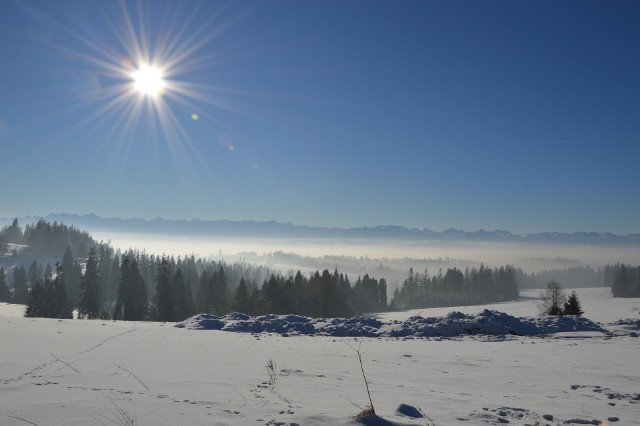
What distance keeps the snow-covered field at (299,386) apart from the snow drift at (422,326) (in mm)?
8516

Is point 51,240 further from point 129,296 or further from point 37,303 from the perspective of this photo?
point 129,296

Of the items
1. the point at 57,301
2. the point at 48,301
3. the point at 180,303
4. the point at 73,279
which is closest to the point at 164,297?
the point at 180,303

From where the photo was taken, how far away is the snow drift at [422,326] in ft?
69.8

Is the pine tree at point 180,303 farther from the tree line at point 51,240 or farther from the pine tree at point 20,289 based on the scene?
the tree line at point 51,240

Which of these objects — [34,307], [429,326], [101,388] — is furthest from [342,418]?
[34,307]

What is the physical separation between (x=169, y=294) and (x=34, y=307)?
18.8 meters

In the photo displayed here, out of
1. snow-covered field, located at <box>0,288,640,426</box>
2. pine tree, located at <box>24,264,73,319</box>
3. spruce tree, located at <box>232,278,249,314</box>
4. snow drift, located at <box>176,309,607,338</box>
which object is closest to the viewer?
snow-covered field, located at <box>0,288,640,426</box>

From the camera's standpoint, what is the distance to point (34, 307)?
5456 cm

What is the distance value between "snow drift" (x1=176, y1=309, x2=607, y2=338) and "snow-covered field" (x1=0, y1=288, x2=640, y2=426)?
8.52 metres

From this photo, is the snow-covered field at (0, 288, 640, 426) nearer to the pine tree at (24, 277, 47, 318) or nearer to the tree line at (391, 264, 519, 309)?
the pine tree at (24, 277, 47, 318)

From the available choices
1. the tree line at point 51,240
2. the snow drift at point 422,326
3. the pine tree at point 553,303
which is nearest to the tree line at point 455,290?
the pine tree at point 553,303

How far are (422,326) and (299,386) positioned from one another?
1609cm

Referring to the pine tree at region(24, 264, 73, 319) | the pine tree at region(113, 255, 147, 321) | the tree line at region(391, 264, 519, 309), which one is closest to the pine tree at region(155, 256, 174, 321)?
the pine tree at region(113, 255, 147, 321)

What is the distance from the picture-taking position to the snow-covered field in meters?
5.24
